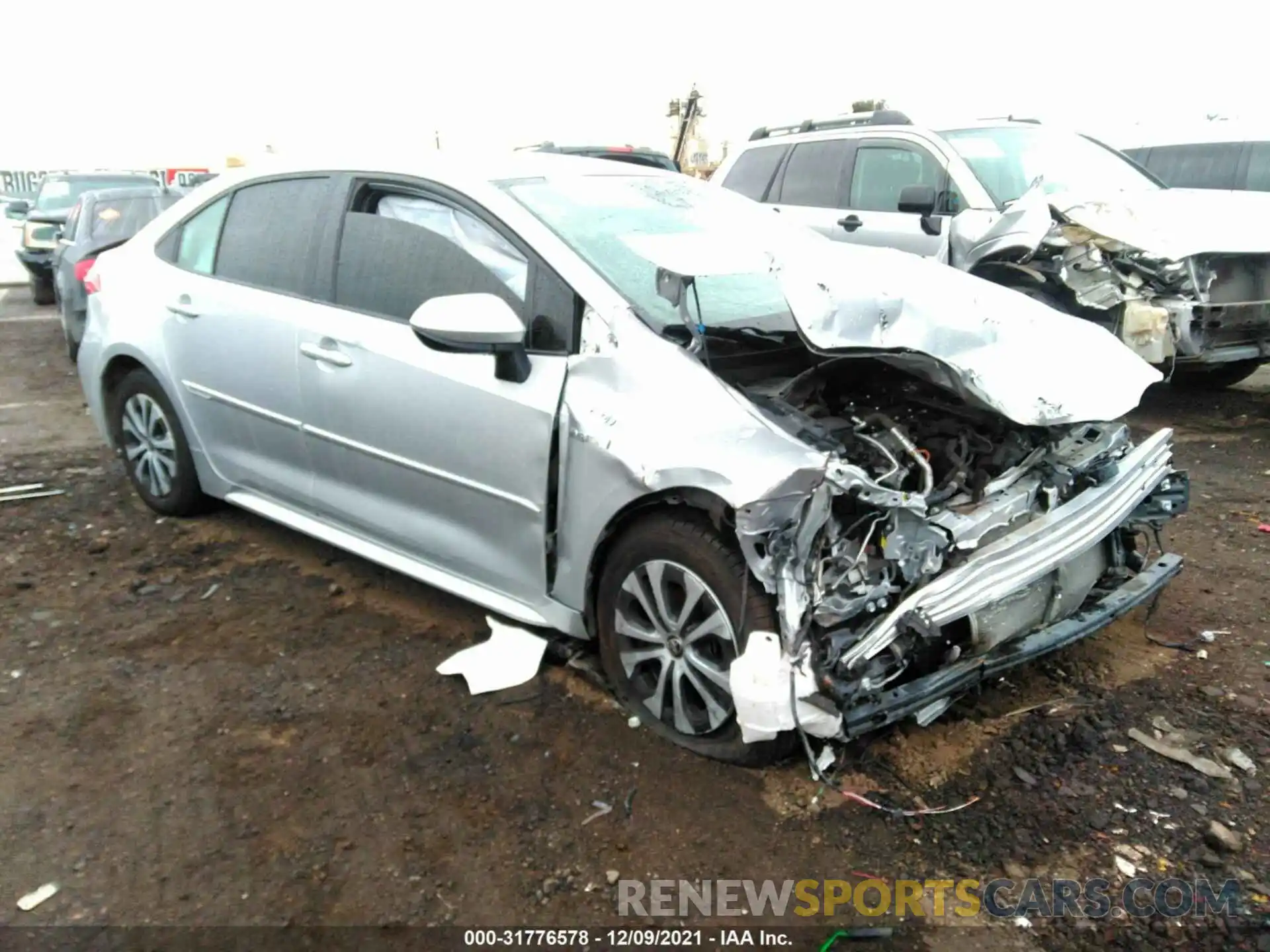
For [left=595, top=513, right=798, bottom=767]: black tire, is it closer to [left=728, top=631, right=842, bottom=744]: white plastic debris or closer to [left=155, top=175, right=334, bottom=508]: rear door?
[left=728, top=631, right=842, bottom=744]: white plastic debris

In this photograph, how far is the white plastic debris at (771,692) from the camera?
2.57 meters

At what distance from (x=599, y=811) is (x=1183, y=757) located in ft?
5.73

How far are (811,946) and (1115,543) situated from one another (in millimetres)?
1804

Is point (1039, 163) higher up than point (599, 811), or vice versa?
point (1039, 163)

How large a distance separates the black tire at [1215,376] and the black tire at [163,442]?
235 inches

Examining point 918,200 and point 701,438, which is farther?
point 918,200

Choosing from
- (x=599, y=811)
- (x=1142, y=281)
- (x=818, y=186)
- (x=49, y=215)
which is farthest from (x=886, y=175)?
(x=49, y=215)

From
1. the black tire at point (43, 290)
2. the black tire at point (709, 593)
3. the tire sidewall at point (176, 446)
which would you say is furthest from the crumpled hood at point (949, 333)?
the black tire at point (43, 290)

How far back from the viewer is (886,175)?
7.50 m

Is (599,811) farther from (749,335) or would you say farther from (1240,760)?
(1240,760)

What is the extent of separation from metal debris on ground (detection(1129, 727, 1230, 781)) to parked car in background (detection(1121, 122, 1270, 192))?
688 cm

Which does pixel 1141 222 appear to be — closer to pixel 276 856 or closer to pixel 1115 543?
pixel 1115 543

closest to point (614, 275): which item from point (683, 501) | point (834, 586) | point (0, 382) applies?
point (683, 501)

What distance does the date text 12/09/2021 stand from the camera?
2.34 metres
